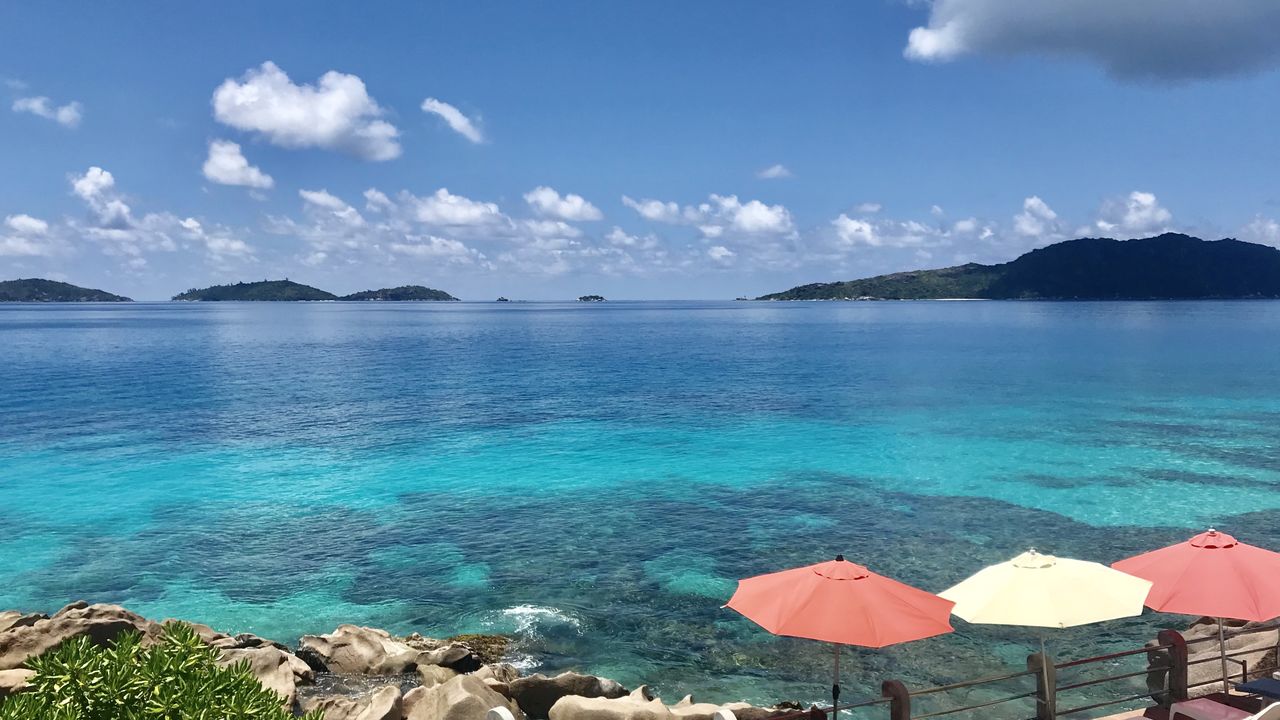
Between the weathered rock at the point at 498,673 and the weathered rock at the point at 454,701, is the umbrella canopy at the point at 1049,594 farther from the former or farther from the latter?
the weathered rock at the point at 498,673

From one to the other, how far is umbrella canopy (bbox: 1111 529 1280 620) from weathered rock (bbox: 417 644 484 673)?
42.2 ft

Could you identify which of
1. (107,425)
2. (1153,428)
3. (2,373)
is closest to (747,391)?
(1153,428)

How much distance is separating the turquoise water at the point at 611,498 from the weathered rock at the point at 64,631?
171 inches

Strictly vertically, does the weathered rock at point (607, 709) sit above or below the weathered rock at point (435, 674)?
above

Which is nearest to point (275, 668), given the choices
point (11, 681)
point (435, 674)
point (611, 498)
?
point (435, 674)

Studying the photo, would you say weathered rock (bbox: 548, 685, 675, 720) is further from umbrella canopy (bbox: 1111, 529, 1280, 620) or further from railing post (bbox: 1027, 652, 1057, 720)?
umbrella canopy (bbox: 1111, 529, 1280, 620)

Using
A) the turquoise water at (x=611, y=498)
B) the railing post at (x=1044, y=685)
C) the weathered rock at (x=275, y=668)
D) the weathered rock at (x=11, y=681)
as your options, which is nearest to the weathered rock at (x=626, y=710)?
the turquoise water at (x=611, y=498)

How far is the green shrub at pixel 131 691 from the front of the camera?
6984 mm

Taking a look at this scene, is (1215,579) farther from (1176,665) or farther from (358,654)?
(358,654)

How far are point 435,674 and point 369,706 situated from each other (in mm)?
2504

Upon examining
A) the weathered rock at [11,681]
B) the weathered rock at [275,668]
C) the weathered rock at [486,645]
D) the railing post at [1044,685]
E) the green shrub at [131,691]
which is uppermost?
the green shrub at [131,691]

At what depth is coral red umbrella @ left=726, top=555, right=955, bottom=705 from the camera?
9.89 m

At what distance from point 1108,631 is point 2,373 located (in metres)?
105

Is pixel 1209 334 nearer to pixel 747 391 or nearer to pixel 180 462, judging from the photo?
pixel 747 391
